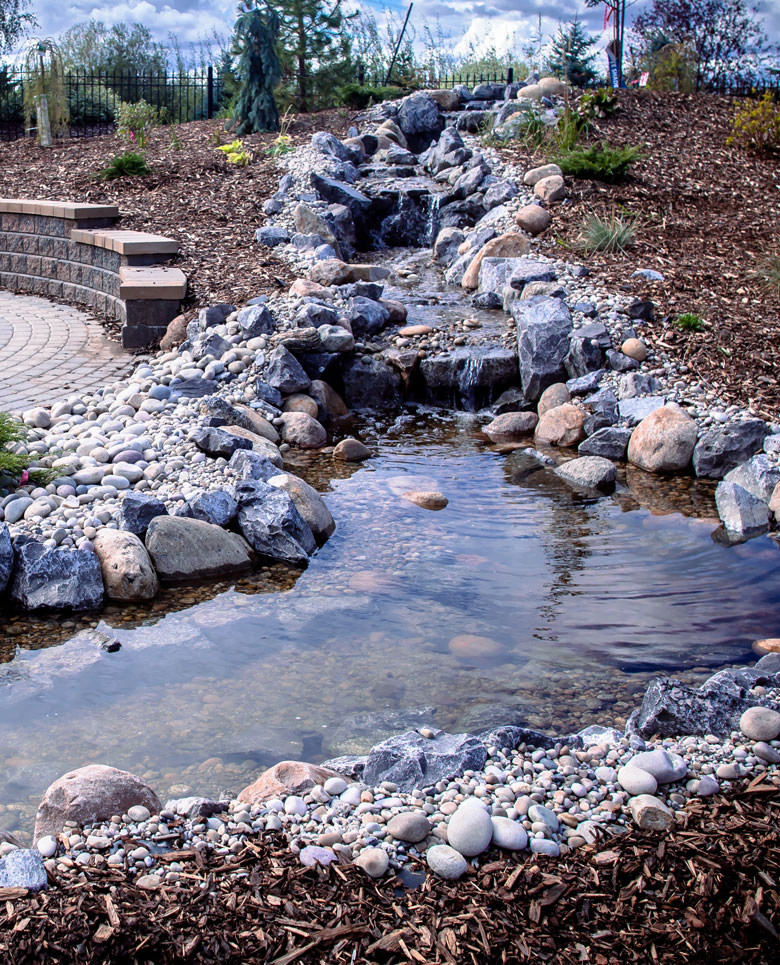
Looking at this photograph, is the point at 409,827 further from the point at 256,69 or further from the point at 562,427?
the point at 256,69

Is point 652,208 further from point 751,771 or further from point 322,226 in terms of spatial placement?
point 751,771

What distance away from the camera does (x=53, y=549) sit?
148 inches

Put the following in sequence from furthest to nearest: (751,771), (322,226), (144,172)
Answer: (144,172)
(322,226)
(751,771)

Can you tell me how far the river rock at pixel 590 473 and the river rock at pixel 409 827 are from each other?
332 cm

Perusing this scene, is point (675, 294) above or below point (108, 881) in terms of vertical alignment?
above

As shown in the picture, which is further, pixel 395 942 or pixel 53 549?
pixel 53 549

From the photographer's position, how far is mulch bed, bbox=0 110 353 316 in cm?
757

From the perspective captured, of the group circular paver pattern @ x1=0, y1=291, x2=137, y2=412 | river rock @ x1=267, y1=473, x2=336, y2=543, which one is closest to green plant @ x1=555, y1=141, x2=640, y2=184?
circular paver pattern @ x1=0, y1=291, x2=137, y2=412

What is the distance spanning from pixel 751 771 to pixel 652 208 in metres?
7.94

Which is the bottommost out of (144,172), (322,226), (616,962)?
(616,962)

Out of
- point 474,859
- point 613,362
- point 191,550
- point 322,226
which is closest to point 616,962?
point 474,859

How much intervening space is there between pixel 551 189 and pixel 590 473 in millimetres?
5516

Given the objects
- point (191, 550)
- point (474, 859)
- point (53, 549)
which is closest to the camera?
point (474, 859)

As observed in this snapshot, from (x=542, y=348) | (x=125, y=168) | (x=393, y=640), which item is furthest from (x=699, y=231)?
(x=393, y=640)
